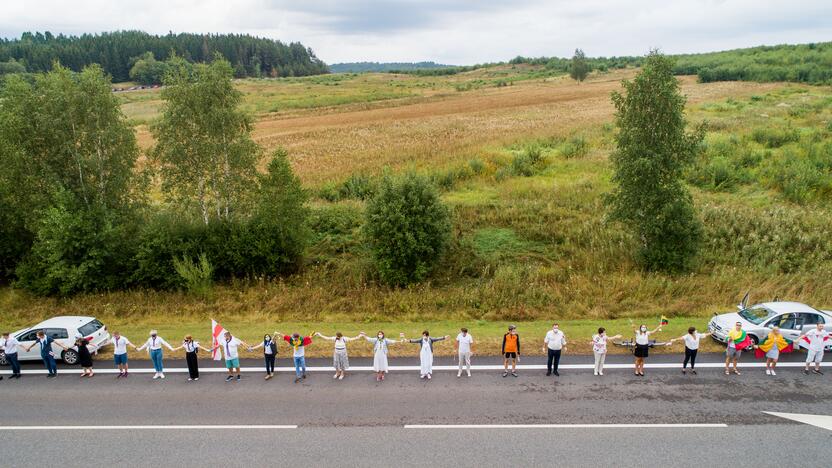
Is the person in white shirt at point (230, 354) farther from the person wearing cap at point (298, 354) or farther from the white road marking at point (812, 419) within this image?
the white road marking at point (812, 419)

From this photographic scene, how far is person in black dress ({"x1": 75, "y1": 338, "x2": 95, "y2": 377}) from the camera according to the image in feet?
48.8

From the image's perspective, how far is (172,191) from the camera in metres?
25.2

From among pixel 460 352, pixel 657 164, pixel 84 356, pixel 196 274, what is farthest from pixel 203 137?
pixel 657 164

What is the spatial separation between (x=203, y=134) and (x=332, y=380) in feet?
45.1

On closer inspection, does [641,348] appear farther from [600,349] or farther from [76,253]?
[76,253]

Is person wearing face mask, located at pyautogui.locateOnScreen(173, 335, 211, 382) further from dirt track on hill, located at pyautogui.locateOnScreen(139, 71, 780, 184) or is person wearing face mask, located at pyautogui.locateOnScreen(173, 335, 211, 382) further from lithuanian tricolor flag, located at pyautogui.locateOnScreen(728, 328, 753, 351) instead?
dirt track on hill, located at pyautogui.locateOnScreen(139, 71, 780, 184)

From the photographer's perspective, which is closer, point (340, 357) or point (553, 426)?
point (553, 426)

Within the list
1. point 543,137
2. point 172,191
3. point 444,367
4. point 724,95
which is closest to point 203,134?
point 172,191

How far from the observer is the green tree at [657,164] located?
20547 millimetres

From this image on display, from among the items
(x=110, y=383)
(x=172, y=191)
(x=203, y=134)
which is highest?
(x=203, y=134)

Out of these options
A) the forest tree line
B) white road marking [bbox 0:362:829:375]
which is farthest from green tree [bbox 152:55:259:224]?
the forest tree line

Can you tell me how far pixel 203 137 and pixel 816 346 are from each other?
23011 mm

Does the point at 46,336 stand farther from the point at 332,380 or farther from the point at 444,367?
the point at 444,367

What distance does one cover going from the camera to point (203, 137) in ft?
75.0
